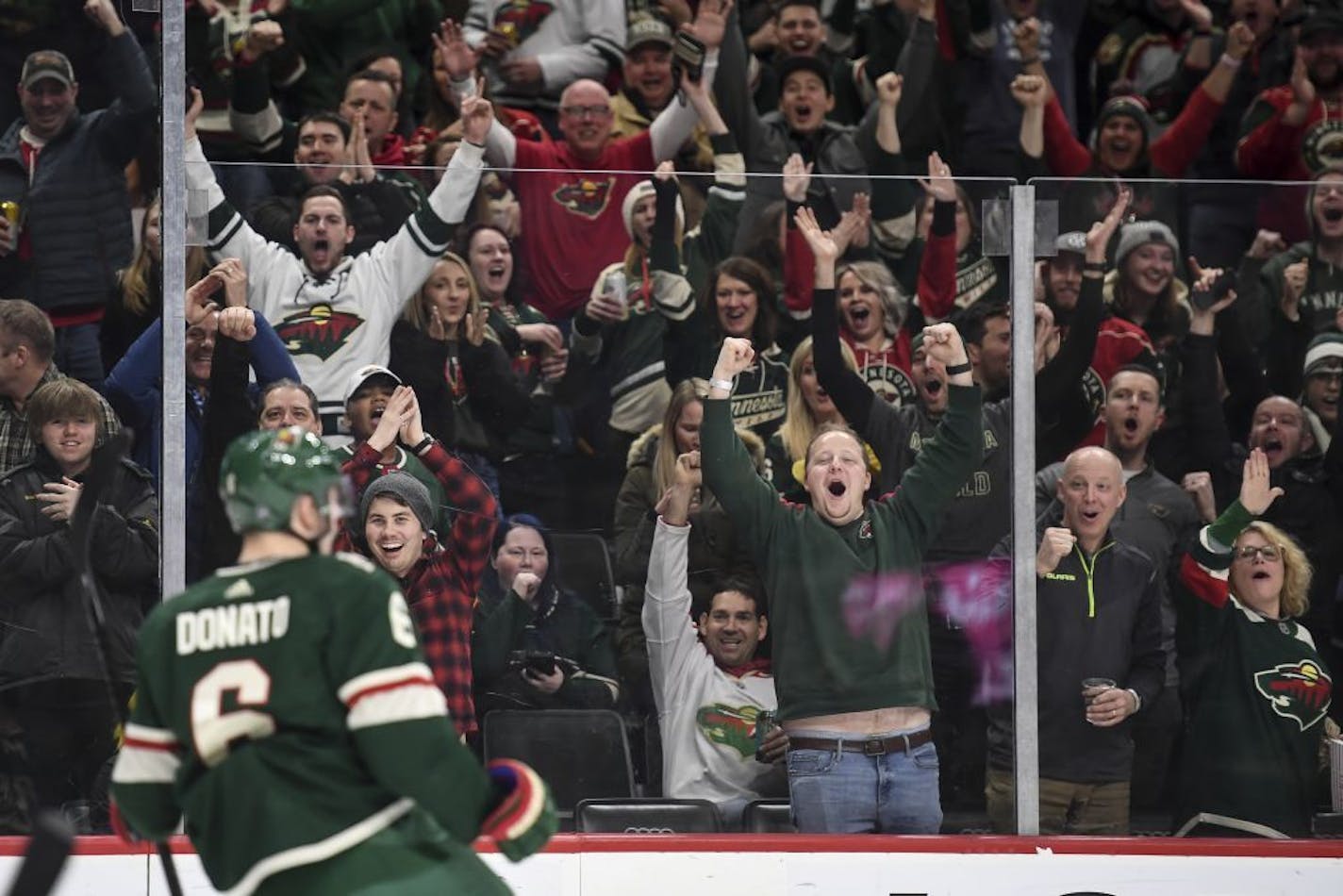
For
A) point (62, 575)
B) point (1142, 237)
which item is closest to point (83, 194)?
point (62, 575)

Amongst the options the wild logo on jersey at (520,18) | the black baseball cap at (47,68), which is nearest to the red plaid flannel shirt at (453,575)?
the black baseball cap at (47,68)

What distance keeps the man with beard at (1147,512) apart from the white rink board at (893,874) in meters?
0.24

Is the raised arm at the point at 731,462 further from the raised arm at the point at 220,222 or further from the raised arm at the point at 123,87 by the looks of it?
the raised arm at the point at 123,87

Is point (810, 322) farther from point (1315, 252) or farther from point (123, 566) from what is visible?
point (123, 566)

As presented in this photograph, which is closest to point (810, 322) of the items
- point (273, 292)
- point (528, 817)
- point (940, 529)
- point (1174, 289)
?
point (940, 529)

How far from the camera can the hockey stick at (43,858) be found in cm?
263

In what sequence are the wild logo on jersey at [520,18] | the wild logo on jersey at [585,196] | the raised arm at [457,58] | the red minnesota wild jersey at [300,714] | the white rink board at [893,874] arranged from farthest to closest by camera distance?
the wild logo on jersey at [520,18] < the raised arm at [457,58] < the wild logo on jersey at [585,196] < the white rink board at [893,874] < the red minnesota wild jersey at [300,714]

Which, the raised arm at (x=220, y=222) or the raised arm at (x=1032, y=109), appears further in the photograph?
the raised arm at (x=1032, y=109)

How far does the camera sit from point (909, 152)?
6219 mm

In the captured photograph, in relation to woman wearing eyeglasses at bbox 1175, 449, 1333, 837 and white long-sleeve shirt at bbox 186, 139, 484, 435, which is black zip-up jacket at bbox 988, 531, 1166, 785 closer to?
woman wearing eyeglasses at bbox 1175, 449, 1333, 837

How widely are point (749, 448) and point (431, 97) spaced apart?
7.26 ft

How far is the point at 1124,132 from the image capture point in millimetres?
6371

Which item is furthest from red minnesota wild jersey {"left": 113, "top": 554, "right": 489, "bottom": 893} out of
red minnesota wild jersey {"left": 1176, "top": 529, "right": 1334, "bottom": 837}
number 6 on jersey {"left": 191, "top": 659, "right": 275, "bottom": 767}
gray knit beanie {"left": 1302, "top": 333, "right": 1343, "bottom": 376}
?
gray knit beanie {"left": 1302, "top": 333, "right": 1343, "bottom": 376}

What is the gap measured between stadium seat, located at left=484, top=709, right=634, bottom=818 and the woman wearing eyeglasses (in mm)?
1323
